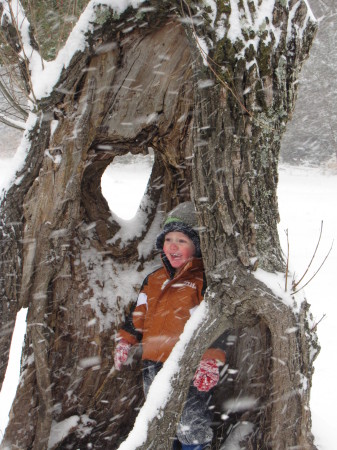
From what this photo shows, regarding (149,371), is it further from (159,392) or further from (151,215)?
(151,215)

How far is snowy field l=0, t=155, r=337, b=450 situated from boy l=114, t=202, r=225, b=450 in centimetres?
72

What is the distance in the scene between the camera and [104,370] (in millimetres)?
3410

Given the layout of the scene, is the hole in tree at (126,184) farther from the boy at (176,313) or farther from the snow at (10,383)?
the boy at (176,313)

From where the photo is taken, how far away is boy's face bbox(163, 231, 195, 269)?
308 cm

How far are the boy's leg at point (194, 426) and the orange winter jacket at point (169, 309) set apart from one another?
1.10 feet

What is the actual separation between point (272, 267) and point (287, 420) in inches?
34.6

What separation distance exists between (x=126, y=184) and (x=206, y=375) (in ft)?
42.3

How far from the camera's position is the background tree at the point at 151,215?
240 centimetres

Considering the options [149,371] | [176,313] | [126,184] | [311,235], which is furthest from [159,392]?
[126,184]

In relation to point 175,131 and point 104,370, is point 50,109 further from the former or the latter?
point 104,370

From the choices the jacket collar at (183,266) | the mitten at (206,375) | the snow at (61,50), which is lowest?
the mitten at (206,375)

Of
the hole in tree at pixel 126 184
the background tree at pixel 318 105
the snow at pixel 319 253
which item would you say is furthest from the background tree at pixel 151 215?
the background tree at pixel 318 105

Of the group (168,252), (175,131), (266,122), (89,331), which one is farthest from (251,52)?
(89,331)

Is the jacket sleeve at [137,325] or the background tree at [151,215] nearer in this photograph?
the background tree at [151,215]
